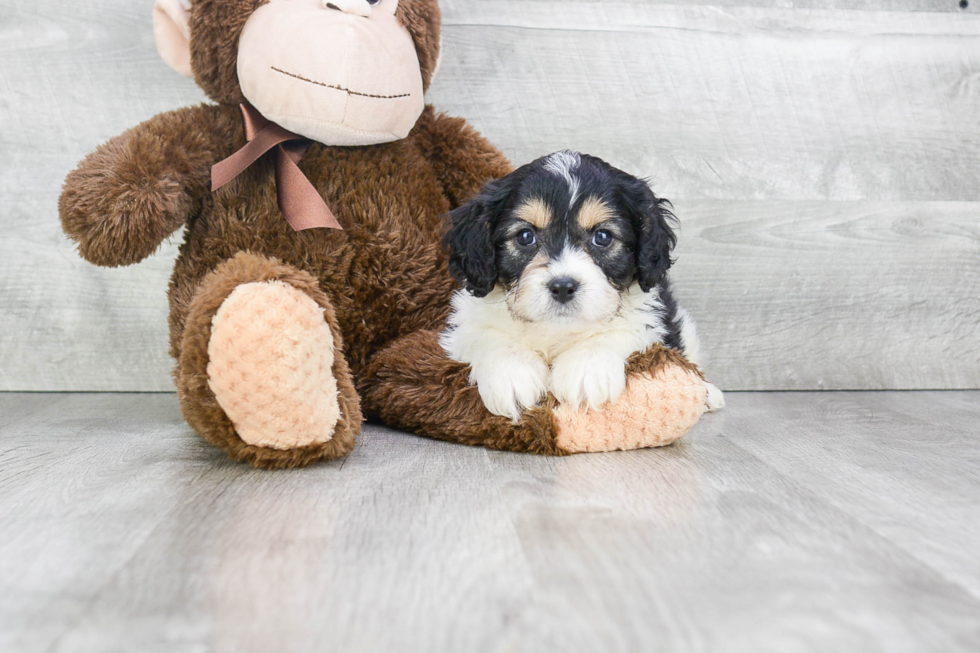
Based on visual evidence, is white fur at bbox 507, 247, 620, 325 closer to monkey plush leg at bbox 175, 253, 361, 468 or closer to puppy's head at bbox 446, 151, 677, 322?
puppy's head at bbox 446, 151, 677, 322

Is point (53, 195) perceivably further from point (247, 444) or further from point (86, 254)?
point (247, 444)

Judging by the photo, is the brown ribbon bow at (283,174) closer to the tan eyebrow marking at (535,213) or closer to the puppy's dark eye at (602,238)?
the tan eyebrow marking at (535,213)

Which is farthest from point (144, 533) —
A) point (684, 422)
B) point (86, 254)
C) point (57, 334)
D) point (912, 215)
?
point (912, 215)

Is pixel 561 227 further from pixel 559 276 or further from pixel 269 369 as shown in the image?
pixel 269 369

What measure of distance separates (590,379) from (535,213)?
38 cm

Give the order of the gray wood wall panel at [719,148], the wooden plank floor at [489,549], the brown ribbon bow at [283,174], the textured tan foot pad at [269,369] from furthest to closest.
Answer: the gray wood wall panel at [719,148] → the brown ribbon bow at [283,174] → the textured tan foot pad at [269,369] → the wooden plank floor at [489,549]

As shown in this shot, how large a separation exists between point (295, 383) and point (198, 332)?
0.72 ft

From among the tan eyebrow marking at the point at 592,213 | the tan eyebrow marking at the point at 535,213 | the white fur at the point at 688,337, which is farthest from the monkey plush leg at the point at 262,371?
the white fur at the point at 688,337

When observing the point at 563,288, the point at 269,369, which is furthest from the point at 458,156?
the point at 269,369

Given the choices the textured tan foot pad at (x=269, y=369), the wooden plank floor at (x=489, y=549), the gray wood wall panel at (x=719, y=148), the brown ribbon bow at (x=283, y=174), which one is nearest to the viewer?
the wooden plank floor at (x=489, y=549)

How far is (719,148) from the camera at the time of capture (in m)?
2.62

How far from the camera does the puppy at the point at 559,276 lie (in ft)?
5.68

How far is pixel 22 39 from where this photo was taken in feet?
8.12

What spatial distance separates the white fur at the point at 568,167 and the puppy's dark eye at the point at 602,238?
3.5 inches
